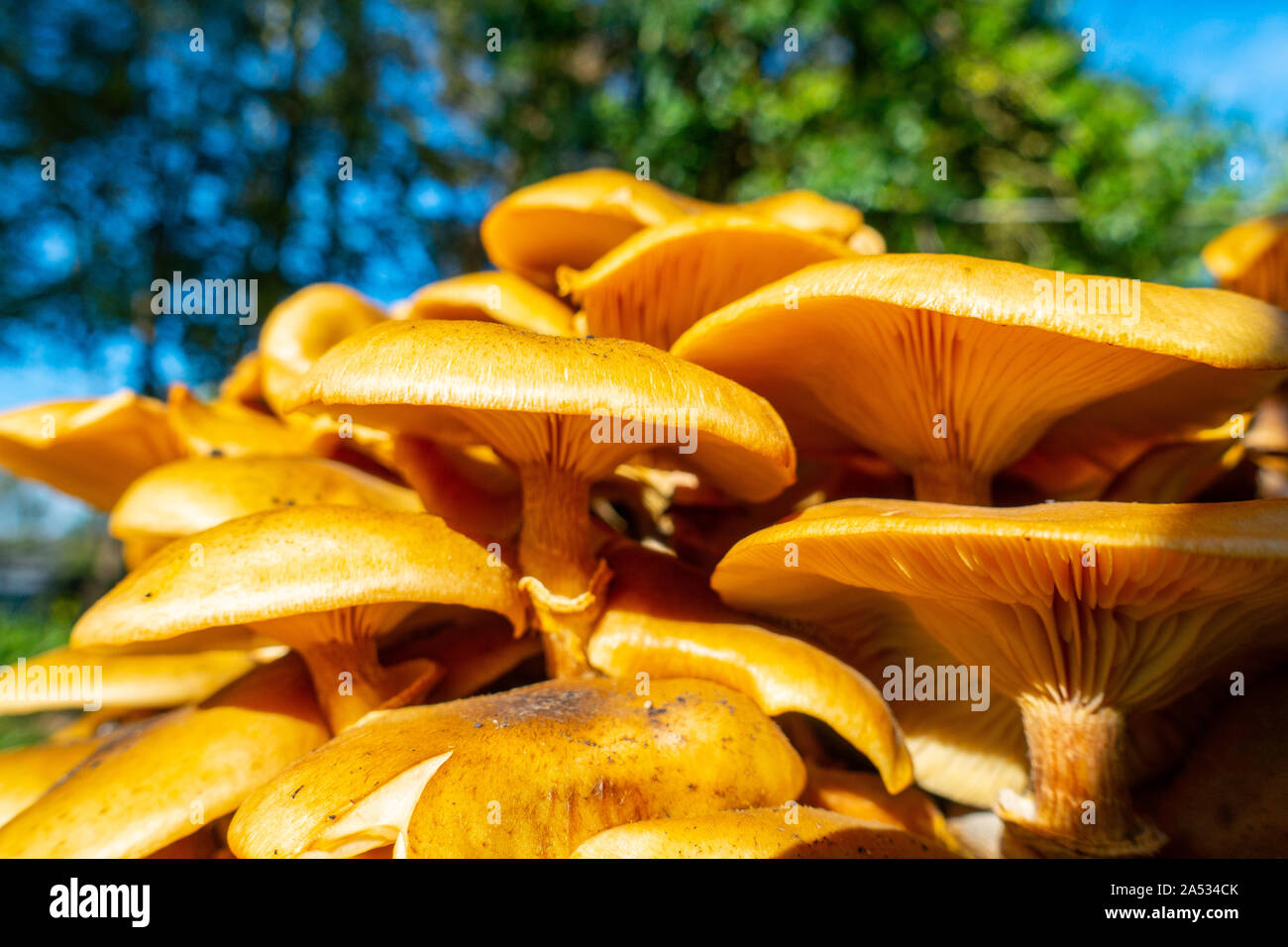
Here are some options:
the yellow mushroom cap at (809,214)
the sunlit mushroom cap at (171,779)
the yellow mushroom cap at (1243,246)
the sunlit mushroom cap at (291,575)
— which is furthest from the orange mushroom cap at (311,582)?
the yellow mushroom cap at (1243,246)

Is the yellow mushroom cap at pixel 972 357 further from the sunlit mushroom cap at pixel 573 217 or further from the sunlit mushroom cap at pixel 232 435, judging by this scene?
the sunlit mushroom cap at pixel 232 435

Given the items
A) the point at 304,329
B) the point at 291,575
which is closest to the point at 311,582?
the point at 291,575

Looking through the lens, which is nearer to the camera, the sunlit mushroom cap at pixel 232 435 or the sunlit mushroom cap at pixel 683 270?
the sunlit mushroom cap at pixel 683 270

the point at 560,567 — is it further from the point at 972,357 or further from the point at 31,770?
Result: the point at 31,770

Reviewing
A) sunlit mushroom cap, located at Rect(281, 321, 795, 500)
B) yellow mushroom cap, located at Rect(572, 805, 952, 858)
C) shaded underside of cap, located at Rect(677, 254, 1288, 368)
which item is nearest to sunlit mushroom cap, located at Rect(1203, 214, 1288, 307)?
shaded underside of cap, located at Rect(677, 254, 1288, 368)

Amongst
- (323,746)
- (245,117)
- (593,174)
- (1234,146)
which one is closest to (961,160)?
(1234,146)

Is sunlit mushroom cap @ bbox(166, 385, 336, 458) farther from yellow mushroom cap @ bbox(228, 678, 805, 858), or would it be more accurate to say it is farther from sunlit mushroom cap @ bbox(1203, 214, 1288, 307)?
sunlit mushroom cap @ bbox(1203, 214, 1288, 307)
